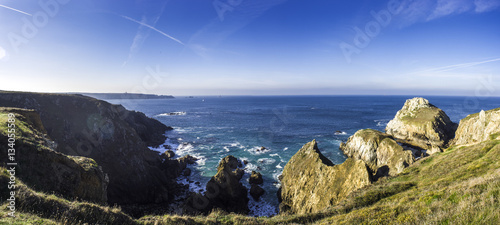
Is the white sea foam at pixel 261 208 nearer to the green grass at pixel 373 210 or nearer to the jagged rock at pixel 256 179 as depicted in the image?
the jagged rock at pixel 256 179

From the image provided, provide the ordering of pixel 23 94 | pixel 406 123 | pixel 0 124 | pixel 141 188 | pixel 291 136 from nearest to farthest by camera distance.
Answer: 1. pixel 0 124
2. pixel 141 188
3. pixel 23 94
4. pixel 406 123
5. pixel 291 136

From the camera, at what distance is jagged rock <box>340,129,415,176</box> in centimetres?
3412

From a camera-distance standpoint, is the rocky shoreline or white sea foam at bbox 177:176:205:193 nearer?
the rocky shoreline

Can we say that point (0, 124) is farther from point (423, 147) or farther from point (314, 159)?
point (423, 147)

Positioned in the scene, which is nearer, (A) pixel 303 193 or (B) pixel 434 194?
(B) pixel 434 194

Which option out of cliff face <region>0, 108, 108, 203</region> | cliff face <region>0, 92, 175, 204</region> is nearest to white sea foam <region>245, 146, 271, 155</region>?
cliff face <region>0, 92, 175, 204</region>

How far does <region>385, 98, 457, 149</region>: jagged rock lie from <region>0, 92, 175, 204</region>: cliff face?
233ft

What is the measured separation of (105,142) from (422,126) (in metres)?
87.3

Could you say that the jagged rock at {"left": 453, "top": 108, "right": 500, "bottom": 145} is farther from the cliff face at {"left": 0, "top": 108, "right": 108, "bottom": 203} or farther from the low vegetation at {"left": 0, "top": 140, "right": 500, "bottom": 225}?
the cliff face at {"left": 0, "top": 108, "right": 108, "bottom": 203}

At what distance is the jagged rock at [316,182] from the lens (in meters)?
24.0

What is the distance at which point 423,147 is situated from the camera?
55.7m

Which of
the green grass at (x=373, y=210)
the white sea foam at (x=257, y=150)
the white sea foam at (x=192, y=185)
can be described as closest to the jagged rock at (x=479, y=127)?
the green grass at (x=373, y=210)

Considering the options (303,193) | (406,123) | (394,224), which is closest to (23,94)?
(303,193)

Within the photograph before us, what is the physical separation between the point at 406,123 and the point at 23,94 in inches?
4148
